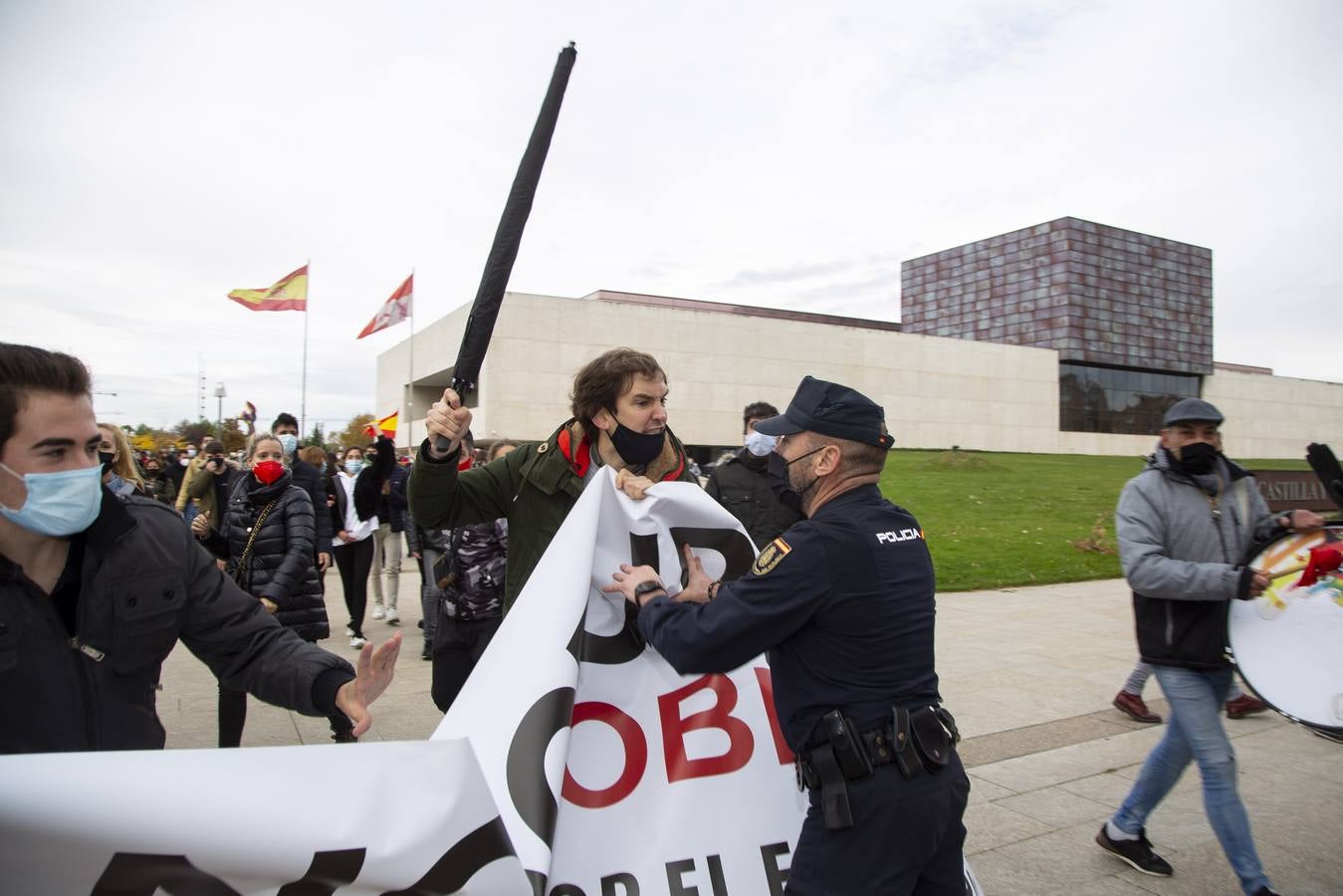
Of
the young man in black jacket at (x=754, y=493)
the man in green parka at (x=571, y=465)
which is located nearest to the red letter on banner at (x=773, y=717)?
the man in green parka at (x=571, y=465)

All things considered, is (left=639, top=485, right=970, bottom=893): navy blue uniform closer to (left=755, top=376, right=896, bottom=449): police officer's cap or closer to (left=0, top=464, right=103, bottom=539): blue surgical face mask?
(left=755, top=376, right=896, bottom=449): police officer's cap

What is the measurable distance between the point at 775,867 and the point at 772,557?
3.07ft

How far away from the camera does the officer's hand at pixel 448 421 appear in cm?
277

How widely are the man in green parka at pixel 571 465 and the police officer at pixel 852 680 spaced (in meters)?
0.93

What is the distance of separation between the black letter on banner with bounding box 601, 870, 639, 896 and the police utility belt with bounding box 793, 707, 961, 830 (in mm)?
555

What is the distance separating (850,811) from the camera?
2.14 metres

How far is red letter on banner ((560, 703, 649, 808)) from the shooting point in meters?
2.39

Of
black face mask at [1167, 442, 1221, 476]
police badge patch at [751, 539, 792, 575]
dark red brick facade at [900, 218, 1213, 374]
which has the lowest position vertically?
police badge patch at [751, 539, 792, 575]

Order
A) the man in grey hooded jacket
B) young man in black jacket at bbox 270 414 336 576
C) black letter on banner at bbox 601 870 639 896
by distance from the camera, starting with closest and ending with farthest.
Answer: black letter on banner at bbox 601 870 639 896 < the man in grey hooded jacket < young man in black jacket at bbox 270 414 336 576

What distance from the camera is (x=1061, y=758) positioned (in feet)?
18.0

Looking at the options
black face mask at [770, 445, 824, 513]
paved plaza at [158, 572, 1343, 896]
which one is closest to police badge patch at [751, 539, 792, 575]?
black face mask at [770, 445, 824, 513]

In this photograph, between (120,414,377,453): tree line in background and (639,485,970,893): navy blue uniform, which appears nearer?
(639,485,970,893): navy blue uniform

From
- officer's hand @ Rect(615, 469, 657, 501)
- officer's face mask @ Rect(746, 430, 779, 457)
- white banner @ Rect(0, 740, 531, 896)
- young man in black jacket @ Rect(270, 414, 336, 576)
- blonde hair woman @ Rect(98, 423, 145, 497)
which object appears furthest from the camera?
young man in black jacket @ Rect(270, 414, 336, 576)

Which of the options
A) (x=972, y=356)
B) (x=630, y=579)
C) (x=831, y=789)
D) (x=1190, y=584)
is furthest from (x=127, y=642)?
(x=972, y=356)
